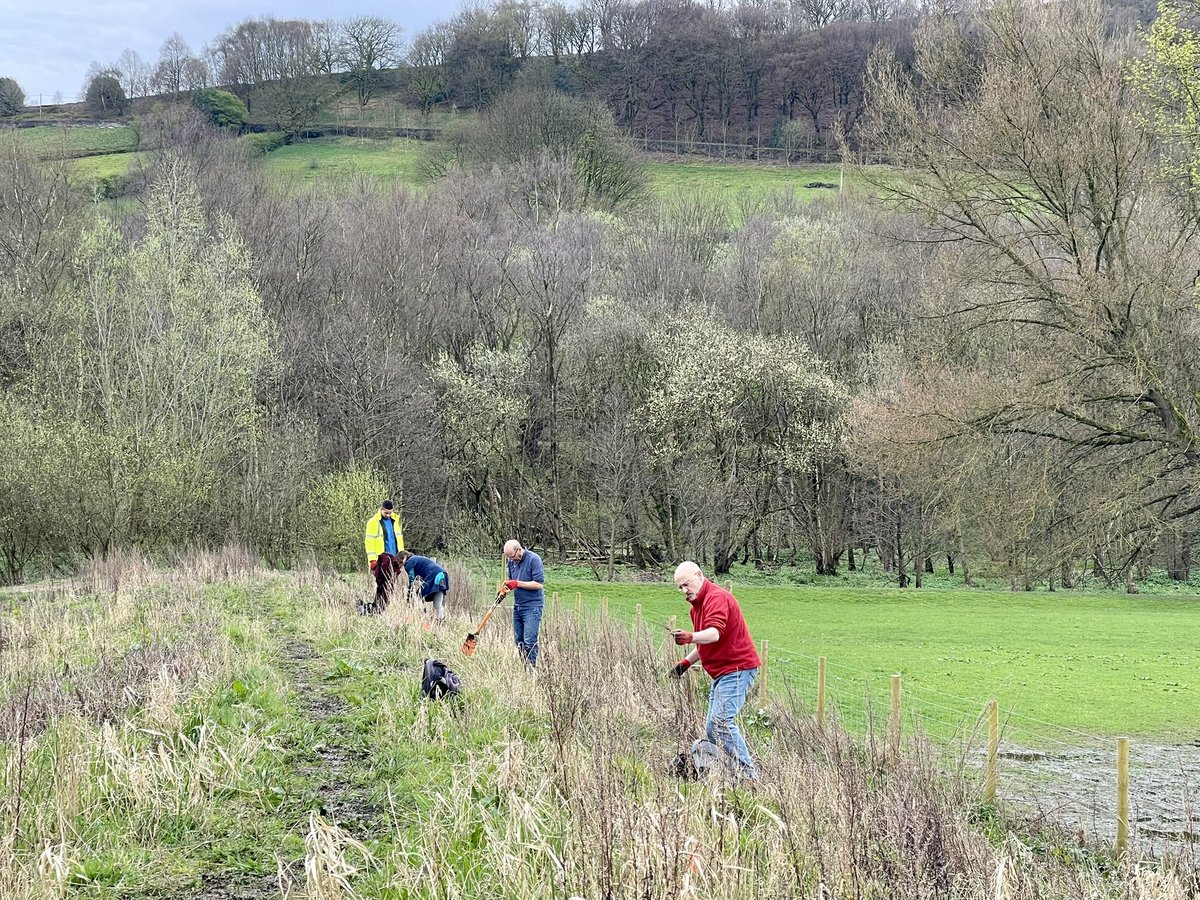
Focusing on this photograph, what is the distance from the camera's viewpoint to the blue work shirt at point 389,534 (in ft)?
58.3

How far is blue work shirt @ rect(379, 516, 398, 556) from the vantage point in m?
17.8

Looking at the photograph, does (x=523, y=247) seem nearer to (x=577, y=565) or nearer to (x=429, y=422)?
(x=429, y=422)

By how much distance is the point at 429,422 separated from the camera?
39875mm

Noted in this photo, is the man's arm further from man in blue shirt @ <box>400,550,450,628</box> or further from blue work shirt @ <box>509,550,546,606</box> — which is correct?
man in blue shirt @ <box>400,550,450,628</box>

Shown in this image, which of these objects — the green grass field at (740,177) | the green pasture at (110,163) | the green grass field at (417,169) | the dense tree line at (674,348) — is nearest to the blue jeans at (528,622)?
the dense tree line at (674,348)

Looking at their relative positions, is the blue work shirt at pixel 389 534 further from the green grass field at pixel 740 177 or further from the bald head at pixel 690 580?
the green grass field at pixel 740 177

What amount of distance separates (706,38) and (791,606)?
7140 cm

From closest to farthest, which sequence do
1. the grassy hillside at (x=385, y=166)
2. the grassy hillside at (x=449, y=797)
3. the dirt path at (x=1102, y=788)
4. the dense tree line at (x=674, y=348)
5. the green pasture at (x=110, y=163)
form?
the grassy hillside at (x=449, y=797)
the dirt path at (x=1102, y=788)
the dense tree line at (x=674, y=348)
the green pasture at (x=110, y=163)
the grassy hillside at (x=385, y=166)

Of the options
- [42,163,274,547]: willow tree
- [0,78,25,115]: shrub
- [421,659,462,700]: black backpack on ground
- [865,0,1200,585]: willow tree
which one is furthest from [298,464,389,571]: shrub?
[0,78,25,115]: shrub

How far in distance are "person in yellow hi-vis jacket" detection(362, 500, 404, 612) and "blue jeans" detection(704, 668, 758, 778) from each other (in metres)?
9.41

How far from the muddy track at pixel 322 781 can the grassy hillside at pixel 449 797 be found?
0.07 ft

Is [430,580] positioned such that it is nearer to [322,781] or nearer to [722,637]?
[722,637]

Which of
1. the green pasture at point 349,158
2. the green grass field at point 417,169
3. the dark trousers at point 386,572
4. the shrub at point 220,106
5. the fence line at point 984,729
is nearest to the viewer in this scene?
the fence line at point 984,729

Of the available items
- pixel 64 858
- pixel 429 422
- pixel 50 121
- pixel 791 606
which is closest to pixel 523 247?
pixel 429 422
